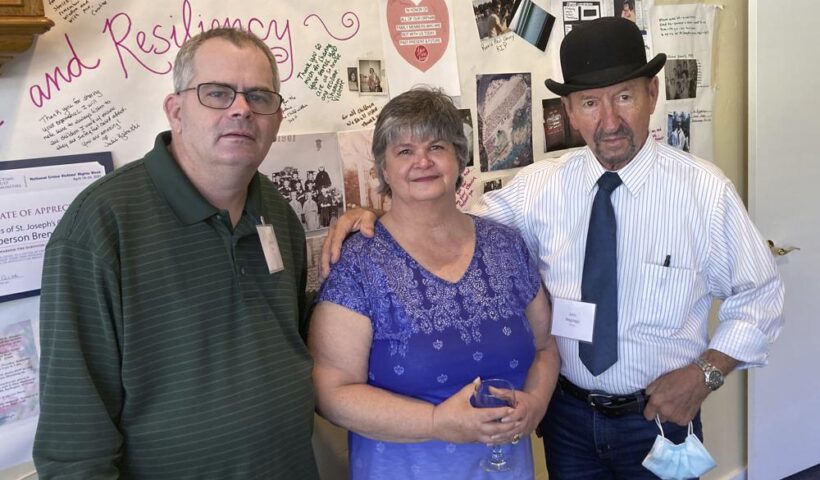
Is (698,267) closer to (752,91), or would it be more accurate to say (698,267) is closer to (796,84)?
(752,91)

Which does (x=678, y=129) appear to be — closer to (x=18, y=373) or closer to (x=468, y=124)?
(x=468, y=124)

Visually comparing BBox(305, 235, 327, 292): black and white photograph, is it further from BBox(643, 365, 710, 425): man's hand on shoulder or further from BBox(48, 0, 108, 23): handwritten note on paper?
BBox(643, 365, 710, 425): man's hand on shoulder

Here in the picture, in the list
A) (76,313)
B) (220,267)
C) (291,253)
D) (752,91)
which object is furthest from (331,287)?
(752,91)

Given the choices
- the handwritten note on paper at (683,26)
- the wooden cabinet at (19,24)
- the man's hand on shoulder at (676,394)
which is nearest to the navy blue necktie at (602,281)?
the man's hand on shoulder at (676,394)

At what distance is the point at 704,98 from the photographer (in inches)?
93.3

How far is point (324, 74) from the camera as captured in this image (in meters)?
1.53

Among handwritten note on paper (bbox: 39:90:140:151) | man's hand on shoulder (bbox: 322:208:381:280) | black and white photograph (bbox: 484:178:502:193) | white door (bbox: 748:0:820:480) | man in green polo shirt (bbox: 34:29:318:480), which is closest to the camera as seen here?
man in green polo shirt (bbox: 34:29:318:480)

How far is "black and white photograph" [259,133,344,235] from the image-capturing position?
1482 mm

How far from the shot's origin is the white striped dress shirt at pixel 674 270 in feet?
4.89

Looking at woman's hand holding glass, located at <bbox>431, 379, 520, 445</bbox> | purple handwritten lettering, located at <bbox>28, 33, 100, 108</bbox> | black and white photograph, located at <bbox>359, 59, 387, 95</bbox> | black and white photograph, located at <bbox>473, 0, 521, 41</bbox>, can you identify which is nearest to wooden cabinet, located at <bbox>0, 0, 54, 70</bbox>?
purple handwritten lettering, located at <bbox>28, 33, 100, 108</bbox>

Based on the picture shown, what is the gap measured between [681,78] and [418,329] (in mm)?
1644

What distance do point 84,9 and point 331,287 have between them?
2.39 ft

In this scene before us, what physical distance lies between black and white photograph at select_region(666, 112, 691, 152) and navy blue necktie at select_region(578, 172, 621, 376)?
3.04 feet

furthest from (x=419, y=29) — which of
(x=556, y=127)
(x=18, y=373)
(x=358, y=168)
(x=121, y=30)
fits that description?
(x=18, y=373)
